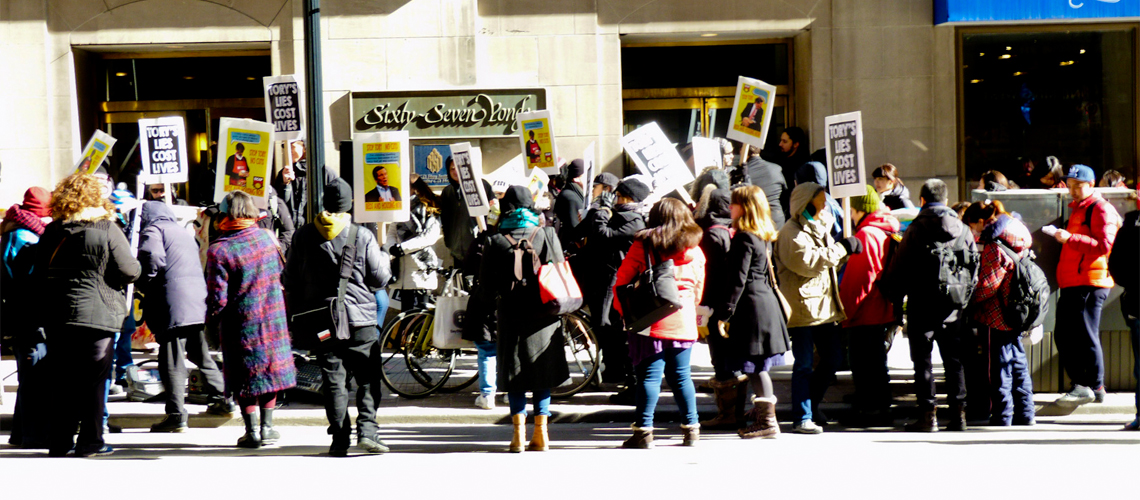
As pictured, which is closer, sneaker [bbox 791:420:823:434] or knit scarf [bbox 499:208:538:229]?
knit scarf [bbox 499:208:538:229]

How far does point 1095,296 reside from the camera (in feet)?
28.5

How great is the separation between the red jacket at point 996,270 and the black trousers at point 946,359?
24cm

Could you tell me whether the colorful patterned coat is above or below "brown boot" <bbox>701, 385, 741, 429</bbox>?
above

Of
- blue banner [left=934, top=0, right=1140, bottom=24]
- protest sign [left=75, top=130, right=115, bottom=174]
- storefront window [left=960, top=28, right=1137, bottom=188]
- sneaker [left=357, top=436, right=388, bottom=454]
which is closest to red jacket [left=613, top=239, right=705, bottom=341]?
sneaker [left=357, top=436, right=388, bottom=454]

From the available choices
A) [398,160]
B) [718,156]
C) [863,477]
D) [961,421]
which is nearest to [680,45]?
[718,156]

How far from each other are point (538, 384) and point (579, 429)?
4.14 feet

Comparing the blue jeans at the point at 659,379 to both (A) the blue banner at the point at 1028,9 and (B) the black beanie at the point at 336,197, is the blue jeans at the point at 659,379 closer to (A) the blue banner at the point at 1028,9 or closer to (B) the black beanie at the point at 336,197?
(B) the black beanie at the point at 336,197

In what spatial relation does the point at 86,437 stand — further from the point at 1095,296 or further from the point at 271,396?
the point at 1095,296

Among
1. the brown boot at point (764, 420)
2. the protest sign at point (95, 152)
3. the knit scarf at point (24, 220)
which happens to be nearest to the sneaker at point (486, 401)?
the brown boot at point (764, 420)

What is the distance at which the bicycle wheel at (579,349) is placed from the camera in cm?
940

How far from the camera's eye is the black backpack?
809 cm

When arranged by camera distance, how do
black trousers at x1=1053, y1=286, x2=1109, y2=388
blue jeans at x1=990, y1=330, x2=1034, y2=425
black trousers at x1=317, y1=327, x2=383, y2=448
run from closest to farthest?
black trousers at x1=317, y1=327, x2=383, y2=448 < blue jeans at x1=990, y1=330, x2=1034, y2=425 < black trousers at x1=1053, y1=286, x2=1109, y2=388

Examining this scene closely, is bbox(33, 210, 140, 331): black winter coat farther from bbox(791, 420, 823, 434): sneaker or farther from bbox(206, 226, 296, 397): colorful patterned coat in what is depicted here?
bbox(791, 420, 823, 434): sneaker

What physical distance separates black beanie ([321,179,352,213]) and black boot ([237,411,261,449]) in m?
1.61
